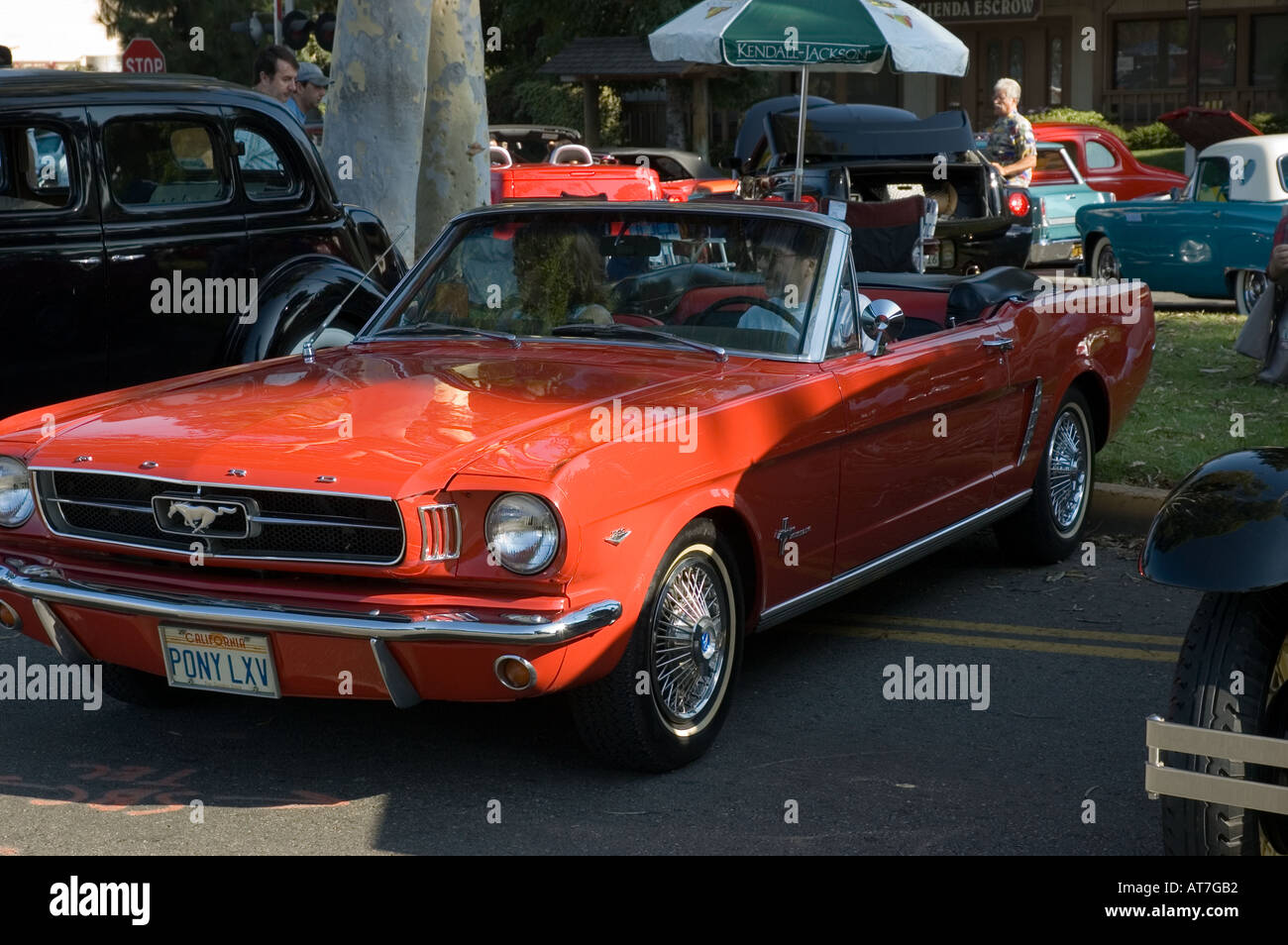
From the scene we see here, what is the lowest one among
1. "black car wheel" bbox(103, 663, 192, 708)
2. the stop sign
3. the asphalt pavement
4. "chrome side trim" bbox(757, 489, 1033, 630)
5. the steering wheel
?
the asphalt pavement

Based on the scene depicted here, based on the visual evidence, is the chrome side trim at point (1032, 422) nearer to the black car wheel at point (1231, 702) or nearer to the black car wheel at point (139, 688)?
the black car wheel at point (1231, 702)

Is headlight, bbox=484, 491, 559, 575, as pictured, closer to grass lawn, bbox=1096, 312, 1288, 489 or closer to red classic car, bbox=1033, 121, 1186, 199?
grass lawn, bbox=1096, 312, 1288, 489

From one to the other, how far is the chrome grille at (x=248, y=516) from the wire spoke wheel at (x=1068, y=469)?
3575 millimetres

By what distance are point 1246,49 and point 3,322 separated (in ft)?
103

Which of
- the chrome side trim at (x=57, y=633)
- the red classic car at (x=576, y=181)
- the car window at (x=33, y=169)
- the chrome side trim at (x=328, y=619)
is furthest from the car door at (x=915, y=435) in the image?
the red classic car at (x=576, y=181)

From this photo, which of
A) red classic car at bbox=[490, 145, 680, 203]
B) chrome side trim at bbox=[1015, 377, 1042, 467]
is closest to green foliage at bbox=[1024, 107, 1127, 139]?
red classic car at bbox=[490, 145, 680, 203]

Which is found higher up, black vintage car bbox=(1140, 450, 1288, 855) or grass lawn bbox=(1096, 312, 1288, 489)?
black vintage car bbox=(1140, 450, 1288, 855)

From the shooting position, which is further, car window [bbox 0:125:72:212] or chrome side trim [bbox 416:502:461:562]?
car window [bbox 0:125:72:212]

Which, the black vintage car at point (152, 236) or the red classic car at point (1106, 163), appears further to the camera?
the red classic car at point (1106, 163)

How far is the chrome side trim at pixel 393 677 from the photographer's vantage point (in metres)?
4.30

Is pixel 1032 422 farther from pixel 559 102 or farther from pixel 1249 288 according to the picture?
pixel 559 102

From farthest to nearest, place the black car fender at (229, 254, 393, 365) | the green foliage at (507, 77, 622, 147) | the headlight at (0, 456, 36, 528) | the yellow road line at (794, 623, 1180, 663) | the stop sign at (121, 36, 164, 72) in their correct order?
the green foliage at (507, 77, 622, 147) → the stop sign at (121, 36, 164, 72) → the black car fender at (229, 254, 393, 365) → the yellow road line at (794, 623, 1180, 663) → the headlight at (0, 456, 36, 528)

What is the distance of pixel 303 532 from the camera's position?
4434 millimetres

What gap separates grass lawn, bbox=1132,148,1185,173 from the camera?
30.7 m
